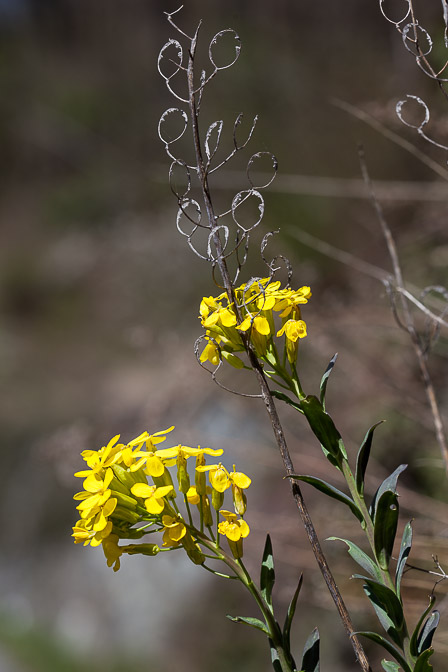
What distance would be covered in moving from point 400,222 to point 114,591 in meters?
1.55

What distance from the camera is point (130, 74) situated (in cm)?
361

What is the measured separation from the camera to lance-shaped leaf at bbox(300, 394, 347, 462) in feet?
1.04

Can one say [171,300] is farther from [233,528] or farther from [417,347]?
[233,528]

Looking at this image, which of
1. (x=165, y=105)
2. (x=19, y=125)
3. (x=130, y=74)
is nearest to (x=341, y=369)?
(x=165, y=105)

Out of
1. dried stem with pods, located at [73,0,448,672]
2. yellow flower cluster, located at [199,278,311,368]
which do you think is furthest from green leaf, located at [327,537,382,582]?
yellow flower cluster, located at [199,278,311,368]

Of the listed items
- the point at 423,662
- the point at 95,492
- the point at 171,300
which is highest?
the point at 171,300

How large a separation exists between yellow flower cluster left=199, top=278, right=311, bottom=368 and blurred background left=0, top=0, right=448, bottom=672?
507 millimetres

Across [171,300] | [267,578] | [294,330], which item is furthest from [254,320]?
[171,300]

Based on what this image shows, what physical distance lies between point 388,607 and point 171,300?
2767mm

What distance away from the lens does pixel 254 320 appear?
1.08 ft

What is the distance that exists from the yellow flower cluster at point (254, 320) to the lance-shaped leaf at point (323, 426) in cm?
4

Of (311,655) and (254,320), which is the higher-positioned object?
(254,320)

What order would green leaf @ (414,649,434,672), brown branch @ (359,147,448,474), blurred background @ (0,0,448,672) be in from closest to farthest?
green leaf @ (414,649,434,672)
brown branch @ (359,147,448,474)
blurred background @ (0,0,448,672)

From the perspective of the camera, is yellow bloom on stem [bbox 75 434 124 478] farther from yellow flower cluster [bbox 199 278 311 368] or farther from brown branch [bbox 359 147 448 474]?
brown branch [bbox 359 147 448 474]
